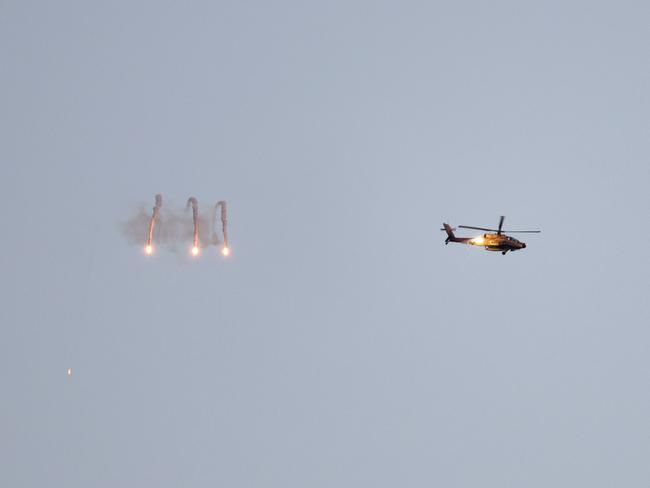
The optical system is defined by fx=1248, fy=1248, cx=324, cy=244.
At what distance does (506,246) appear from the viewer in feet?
522

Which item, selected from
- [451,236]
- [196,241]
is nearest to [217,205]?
[196,241]

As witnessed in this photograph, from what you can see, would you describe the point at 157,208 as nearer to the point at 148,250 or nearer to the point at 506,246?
the point at 148,250

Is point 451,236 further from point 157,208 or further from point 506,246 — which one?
point 157,208

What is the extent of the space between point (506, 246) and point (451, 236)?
378 inches

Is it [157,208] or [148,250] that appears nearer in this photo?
[148,250]

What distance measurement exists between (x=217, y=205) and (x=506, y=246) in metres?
38.0

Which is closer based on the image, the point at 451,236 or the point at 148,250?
the point at 148,250

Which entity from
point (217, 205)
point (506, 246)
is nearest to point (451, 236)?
point (506, 246)

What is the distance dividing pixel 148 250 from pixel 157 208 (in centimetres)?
1244

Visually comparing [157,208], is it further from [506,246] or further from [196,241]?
[506,246]

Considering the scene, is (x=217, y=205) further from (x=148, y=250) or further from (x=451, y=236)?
(x=451, y=236)

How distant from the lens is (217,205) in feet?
539

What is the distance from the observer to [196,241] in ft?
541

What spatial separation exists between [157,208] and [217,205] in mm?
8666
